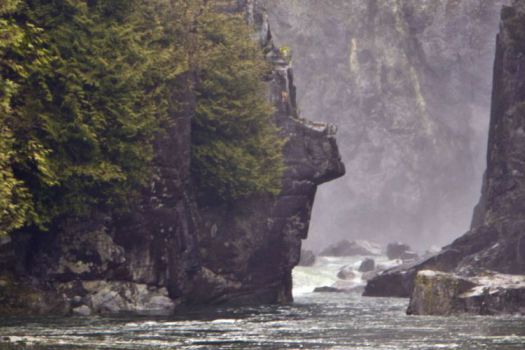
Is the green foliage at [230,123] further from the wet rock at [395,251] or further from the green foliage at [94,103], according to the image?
the wet rock at [395,251]

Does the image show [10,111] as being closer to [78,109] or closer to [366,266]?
[78,109]

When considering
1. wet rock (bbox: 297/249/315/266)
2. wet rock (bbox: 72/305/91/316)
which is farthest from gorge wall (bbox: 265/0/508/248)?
wet rock (bbox: 72/305/91/316)

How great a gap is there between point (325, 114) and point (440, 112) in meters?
18.7

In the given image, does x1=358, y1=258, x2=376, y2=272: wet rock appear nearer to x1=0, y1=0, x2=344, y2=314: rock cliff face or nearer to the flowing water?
x1=0, y1=0, x2=344, y2=314: rock cliff face

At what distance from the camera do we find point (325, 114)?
186750mm

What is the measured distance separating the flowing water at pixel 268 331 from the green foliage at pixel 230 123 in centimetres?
992

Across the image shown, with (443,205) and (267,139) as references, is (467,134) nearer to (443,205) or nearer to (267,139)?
(443,205)

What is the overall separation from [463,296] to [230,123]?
16.6 metres

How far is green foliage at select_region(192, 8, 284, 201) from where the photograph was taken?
55.4m

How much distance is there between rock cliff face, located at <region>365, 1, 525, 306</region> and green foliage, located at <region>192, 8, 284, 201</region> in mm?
15197

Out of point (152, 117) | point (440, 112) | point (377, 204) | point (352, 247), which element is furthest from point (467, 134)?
point (152, 117)

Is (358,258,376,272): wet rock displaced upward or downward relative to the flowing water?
upward

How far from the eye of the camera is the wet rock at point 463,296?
44.0m

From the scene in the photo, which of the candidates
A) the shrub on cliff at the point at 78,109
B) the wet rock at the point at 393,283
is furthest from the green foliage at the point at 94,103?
the wet rock at the point at 393,283
